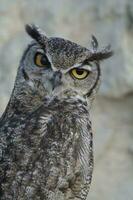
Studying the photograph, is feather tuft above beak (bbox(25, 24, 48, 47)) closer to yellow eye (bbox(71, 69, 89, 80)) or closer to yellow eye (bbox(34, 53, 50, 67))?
yellow eye (bbox(34, 53, 50, 67))

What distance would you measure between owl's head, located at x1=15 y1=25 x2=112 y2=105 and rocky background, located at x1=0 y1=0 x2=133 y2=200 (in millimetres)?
3547

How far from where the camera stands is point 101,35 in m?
9.67

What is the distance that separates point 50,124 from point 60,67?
32 centimetres

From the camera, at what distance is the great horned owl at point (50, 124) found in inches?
212

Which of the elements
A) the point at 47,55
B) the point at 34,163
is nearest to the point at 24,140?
the point at 34,163

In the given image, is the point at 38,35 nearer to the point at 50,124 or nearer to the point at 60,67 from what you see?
the point at 60,67

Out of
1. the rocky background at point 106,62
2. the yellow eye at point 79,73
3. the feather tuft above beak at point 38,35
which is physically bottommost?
the yellow eye at point 79,73

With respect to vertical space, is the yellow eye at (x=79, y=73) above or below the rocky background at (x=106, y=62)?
below

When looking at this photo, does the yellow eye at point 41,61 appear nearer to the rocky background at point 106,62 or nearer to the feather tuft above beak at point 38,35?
the feather tuft above beak at point 38,35

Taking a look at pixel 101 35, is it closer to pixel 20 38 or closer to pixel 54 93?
pixel 20 38

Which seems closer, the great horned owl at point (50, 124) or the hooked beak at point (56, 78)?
the great horned owl at point (50, 124)

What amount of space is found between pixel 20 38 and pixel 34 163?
4.36 m

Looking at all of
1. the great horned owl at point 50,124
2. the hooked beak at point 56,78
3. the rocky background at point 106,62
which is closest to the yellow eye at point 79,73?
the great horned owl at point 50,124

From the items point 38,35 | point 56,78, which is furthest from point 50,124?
point 38,35
